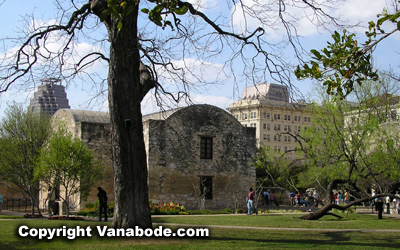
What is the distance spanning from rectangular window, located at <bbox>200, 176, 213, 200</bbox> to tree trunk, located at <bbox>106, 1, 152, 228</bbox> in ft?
59.0

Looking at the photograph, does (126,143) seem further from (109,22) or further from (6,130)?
(6,130)

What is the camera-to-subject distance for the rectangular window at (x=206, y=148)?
2995 centimetres

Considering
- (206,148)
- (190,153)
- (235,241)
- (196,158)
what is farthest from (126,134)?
(206,148)

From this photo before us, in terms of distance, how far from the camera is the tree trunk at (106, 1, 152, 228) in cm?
1123

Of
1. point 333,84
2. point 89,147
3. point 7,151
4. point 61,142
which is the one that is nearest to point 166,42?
point 333,84

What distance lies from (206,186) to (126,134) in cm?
1881

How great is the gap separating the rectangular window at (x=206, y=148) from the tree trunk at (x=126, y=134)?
724 inches

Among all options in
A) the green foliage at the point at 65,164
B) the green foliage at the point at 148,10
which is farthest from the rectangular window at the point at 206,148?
the green foliage at the point at 148,10

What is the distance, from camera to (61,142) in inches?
832

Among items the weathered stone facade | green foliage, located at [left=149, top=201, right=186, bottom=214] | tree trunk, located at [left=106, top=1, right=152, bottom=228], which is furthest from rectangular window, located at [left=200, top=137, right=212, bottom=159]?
tree trunk, located at [left=106, top=1, right=152, bottom=228]

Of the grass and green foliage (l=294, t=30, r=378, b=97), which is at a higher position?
green foliage (l=294, t=30, r=378, b=97)

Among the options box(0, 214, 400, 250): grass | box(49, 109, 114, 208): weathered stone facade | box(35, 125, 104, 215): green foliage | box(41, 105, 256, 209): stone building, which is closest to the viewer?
box(0, 214, 400, 250): grass
